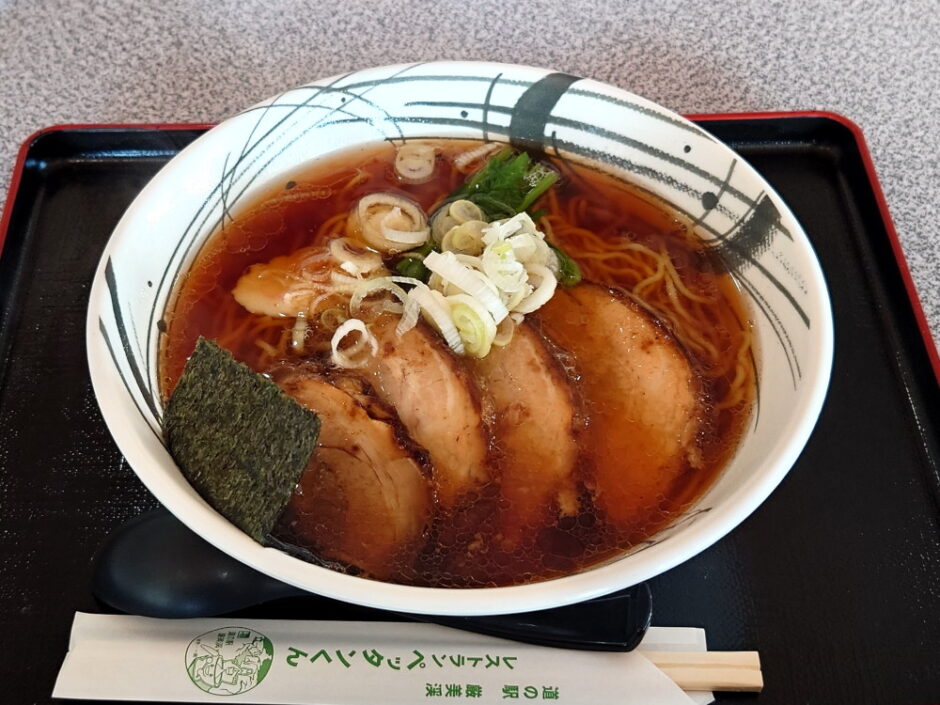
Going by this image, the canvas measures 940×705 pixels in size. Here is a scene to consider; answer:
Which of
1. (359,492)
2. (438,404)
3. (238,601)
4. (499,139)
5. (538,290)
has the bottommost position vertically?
(238,601)

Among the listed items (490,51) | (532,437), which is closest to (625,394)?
(532,437)

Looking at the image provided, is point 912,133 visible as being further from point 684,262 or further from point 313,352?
point 313,352

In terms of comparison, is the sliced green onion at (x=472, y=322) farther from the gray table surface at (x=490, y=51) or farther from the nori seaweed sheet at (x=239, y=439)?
the gray table surface at (x=490, y=51)

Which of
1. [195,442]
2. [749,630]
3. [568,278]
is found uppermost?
[568,278]

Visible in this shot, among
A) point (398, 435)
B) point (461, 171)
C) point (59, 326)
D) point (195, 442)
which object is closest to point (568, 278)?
point (461, 171)

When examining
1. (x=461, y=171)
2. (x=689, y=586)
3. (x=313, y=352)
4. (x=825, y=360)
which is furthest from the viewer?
(x=461, y=171)

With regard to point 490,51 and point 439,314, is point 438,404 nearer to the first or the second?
point 439,314
